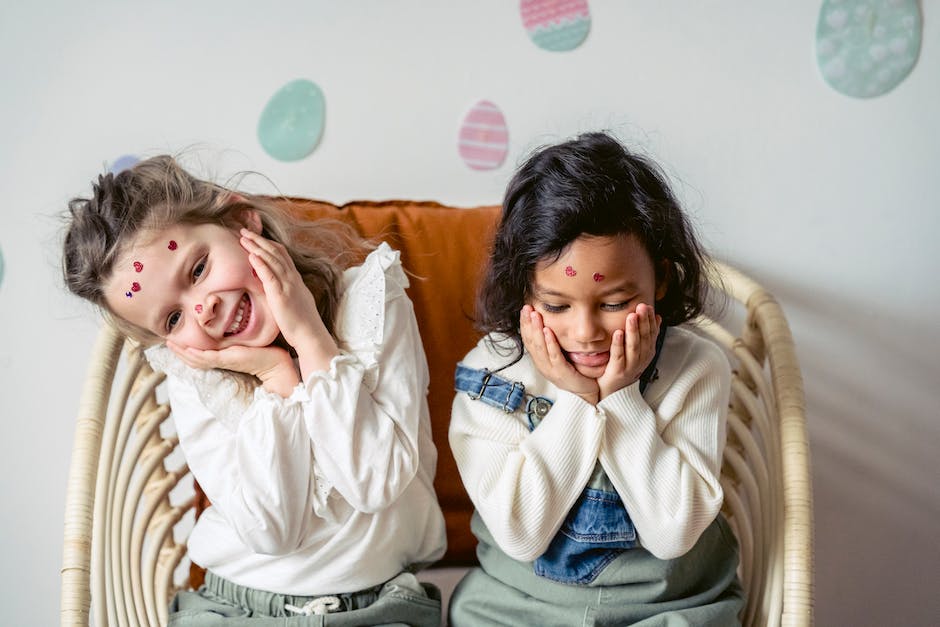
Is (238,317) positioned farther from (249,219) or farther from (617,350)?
(617,350)

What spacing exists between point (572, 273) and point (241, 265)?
0.39 meters

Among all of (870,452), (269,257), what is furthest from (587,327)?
(870,452)

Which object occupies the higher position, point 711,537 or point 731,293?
point 731,293

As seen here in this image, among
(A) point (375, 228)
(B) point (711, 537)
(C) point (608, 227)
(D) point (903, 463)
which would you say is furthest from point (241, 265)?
(D) point (903, 463)

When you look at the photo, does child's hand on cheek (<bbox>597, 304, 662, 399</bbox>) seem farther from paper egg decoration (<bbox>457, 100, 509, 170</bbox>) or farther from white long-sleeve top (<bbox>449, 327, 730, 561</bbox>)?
paper egg decoration (<bbox>457, 100, 509, 170</bbox>)

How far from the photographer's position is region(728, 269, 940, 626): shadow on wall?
149 centimetres

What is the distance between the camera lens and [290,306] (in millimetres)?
1059

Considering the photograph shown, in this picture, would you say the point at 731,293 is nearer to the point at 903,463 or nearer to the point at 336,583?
the point at 903,463

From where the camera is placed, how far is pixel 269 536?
1041 millimetres

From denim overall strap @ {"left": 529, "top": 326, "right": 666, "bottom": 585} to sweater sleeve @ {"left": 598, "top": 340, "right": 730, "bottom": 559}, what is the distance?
2 cm

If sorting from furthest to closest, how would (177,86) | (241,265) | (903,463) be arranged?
(903,463)
(177,86)
(241,265)

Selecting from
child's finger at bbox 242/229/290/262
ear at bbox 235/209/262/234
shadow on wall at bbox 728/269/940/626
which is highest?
ear at bbox 235/209/262/234

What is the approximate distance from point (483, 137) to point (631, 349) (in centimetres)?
58

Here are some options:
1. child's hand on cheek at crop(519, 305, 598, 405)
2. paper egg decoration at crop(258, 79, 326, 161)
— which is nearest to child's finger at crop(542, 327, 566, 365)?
child's hand on cheek at crop(519, 305, 598, 405)
